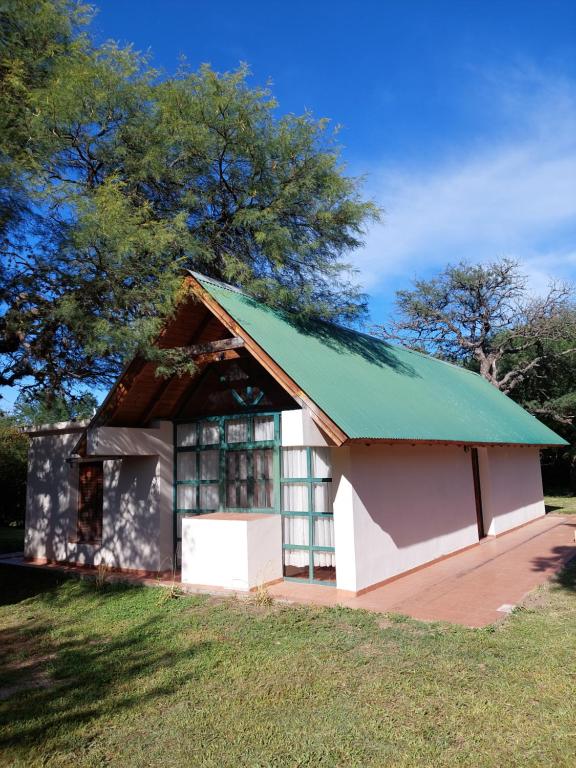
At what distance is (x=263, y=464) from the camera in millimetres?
9898

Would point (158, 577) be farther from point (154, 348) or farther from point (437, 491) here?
point (437, 491)

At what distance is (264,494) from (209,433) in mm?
1805

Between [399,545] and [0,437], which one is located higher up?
[0,437]

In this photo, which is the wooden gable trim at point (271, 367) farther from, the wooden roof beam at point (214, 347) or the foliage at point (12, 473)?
the foliage at point (12, 473)

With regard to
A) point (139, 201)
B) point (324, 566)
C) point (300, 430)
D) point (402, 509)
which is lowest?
point (324, 566)

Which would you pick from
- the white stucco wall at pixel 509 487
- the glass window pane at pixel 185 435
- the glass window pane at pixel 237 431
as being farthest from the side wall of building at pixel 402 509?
the glass window pane at pixel 185 435

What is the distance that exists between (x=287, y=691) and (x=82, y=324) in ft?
21.0

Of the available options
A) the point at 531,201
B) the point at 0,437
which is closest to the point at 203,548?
the point at 531,201

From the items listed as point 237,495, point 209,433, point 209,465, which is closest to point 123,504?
point 209,465

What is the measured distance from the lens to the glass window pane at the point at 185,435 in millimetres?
10914

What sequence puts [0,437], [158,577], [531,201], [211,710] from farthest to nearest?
[0,437] → [531,201] → [158,577] → [211,710]

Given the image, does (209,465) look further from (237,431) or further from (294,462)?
(294,462)

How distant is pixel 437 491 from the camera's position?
10.8 metres

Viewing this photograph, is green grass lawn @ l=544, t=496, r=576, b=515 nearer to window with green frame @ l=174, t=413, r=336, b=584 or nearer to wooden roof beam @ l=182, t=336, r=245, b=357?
window with green frame @ l=174, t=413, r=336, b=584
